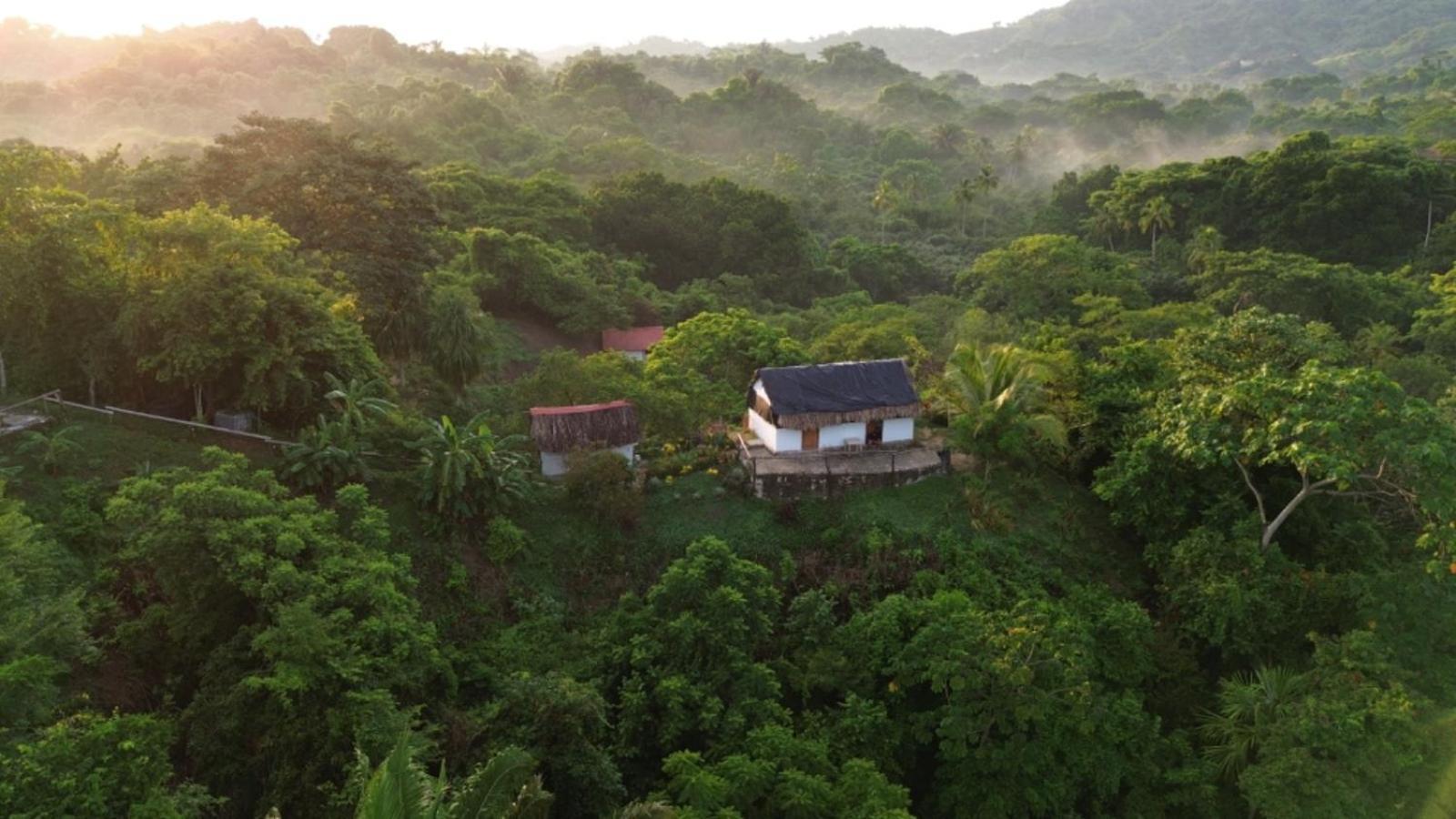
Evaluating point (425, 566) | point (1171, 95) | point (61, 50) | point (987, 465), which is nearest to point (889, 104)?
point (1171, 95)

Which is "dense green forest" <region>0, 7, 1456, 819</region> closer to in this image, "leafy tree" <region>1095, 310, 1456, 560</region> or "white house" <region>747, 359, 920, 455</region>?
"leafy tree" <region>1095, 310, 1456, 560</region>

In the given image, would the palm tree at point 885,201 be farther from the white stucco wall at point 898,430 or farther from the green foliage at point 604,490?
the green foliage at point 604,490

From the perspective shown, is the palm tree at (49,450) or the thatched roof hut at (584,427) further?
the thatched roof hut at (584,427)

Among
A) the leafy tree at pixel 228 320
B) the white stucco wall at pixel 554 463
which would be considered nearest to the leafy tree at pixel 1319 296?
the white stucco wall at pixel 554 463

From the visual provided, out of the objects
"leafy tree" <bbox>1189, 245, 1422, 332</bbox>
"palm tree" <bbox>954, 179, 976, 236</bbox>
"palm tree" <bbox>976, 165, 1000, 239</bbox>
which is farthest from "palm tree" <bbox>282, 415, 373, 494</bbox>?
"palm tree" <bbox>976, 165, 1000, 239</bbox>

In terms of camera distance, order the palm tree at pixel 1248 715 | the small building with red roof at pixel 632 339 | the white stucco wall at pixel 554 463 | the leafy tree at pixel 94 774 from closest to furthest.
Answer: the leafy tree at pixel 94 774, the palm tree at pixel 1248 715, the white stucco wall at pixel 554 463, the small building with red roof at pixel 632 339

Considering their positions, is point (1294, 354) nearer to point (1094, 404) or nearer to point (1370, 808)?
point (1094, 404)
